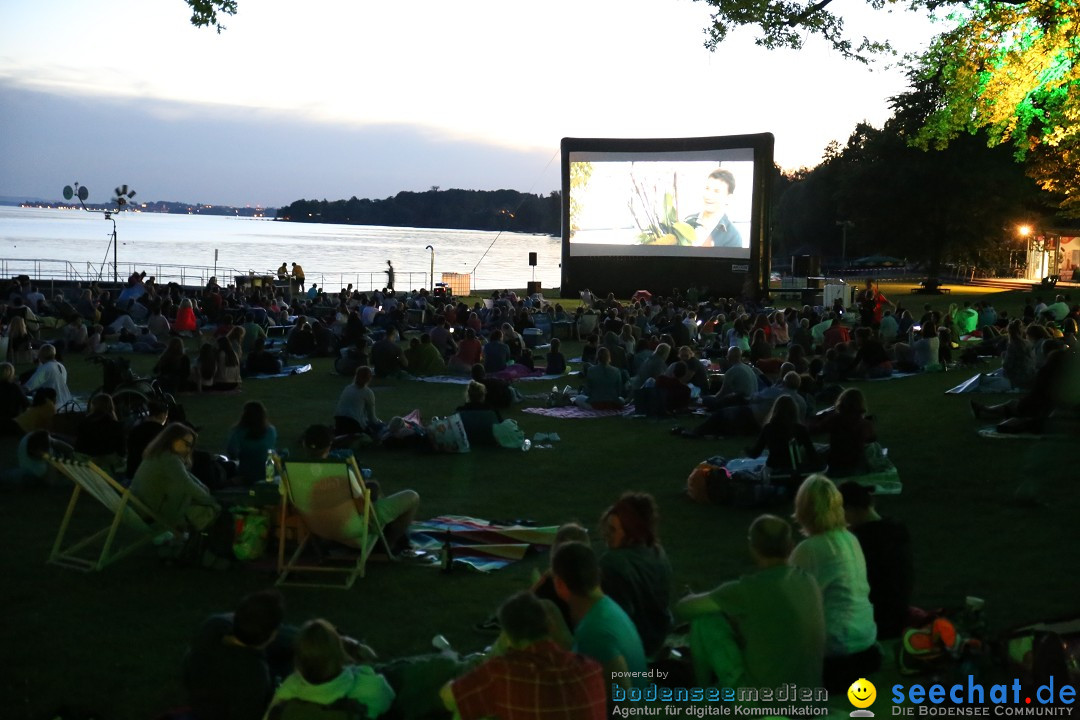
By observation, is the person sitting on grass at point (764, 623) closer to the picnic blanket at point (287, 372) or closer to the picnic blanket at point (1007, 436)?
the picnic blanket at point (1007, 436)

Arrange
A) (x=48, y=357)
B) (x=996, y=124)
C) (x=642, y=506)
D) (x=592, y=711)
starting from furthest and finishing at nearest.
Answer: (x=996, y=124) < (x=48, y=357) < (x=642, y=506) < (x=592, y=711)

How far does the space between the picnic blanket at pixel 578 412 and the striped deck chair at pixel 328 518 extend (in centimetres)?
626

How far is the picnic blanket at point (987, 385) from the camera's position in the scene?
12828mm

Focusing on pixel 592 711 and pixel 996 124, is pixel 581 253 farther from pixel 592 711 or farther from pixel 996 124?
pixel 592 711

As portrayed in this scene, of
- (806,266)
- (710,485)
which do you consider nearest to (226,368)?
(710,485)

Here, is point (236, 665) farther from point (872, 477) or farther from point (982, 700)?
point (872, 477)

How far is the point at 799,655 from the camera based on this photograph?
144 inches

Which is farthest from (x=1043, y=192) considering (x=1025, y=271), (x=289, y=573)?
(x=289, y=573)

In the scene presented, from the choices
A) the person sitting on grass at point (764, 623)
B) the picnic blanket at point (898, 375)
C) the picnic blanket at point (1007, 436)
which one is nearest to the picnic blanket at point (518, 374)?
the picnic blanket at point (898, 375)

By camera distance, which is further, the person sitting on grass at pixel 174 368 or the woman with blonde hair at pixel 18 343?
the woman with blonde hair at pixel 18 343

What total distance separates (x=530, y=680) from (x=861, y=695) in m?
1.56

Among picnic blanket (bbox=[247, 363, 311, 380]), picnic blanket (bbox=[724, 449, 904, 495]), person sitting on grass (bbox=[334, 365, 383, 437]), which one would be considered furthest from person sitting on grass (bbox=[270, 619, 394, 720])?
picnic blanket (bbox=[247, 363, 311, 380])

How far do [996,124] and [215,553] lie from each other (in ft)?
35.6

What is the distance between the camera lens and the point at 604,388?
12.7 metres
